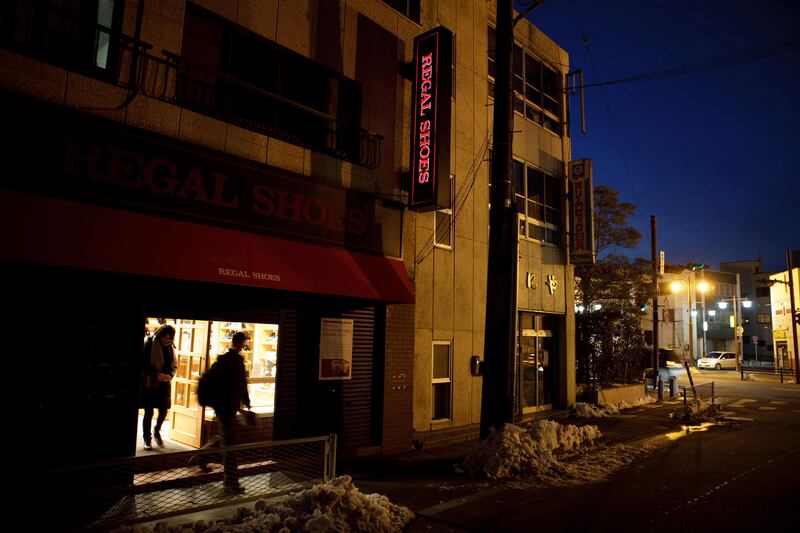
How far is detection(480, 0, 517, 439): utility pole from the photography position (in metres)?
8.82

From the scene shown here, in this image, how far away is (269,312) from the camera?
26.9ft

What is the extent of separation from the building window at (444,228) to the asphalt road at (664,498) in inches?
227

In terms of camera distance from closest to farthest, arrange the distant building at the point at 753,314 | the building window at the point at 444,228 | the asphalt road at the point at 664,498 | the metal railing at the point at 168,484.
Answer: the metal railing at the point at 168,484
the asphalt road at the point at 664,498
the building window at the point at 444,228
the distant building at the point at 753,314

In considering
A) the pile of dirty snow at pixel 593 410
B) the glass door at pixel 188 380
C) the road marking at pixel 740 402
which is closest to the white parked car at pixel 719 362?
the road marking at pixel 740 402

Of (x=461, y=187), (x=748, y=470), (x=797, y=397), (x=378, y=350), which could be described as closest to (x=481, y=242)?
(x=461, y=187)

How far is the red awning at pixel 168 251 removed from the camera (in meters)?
5.35

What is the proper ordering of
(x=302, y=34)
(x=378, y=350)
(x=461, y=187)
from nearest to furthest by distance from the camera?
(x=302, y=34)
(x=378, y=350)
(x=461, y=187)

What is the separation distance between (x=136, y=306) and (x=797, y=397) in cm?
2603

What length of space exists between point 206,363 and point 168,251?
2.50 metres

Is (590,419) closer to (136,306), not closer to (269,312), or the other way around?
(269,312)

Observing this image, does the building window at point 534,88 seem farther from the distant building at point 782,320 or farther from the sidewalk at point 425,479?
the distant building at point 782,320

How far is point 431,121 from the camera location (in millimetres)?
9984

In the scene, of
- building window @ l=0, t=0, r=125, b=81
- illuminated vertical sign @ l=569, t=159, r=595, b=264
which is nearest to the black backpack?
building window @ l=0, t=0, r=125, b=81

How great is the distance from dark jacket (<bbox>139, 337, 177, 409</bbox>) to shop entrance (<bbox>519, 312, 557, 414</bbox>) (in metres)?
9.55
